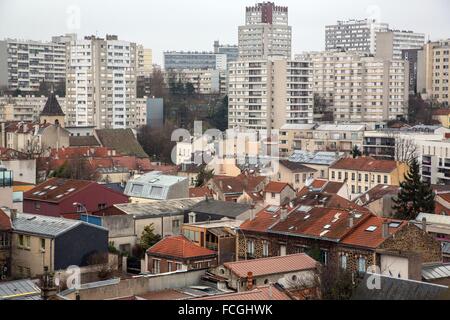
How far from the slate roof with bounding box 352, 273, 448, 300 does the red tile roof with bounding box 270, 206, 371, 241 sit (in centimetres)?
208

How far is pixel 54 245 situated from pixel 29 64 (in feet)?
78.3

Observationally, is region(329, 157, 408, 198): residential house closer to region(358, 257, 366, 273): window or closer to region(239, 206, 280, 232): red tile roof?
region(239, 206, 280, 232): red tile roof

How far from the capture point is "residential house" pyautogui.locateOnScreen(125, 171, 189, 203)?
10766 millimetres

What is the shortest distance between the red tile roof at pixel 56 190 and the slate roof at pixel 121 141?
785 cm

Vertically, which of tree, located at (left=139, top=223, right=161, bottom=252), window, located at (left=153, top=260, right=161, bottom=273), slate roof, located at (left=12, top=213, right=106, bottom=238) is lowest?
window, located at (left=153, top=260, right=161, bottom=273)

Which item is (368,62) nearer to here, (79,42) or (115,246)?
(79,42)

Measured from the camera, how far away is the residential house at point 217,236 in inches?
317

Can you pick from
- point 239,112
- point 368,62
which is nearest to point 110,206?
point 239,112

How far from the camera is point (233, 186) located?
486 inches

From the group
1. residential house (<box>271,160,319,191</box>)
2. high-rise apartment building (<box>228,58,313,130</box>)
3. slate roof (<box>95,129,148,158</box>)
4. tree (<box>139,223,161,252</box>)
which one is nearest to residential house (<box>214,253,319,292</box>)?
tree (<box>139,223,161,252</box>)

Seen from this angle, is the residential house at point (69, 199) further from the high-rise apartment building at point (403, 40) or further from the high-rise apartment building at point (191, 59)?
the high-rise apartment building at point (191, 59)

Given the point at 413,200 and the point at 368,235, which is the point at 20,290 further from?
the point at 413,200

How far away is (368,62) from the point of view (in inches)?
946
